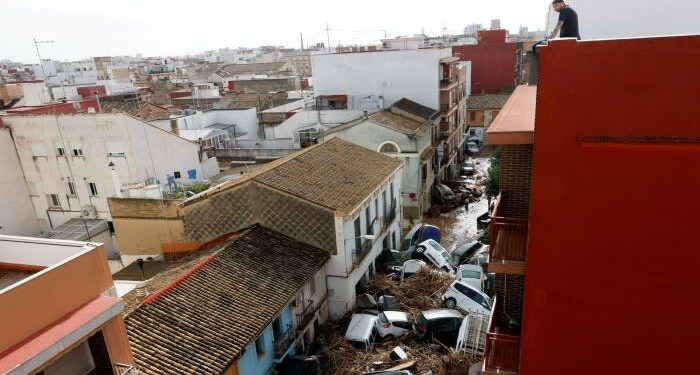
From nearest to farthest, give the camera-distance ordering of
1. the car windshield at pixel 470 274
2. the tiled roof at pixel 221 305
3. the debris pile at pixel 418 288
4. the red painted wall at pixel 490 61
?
the tiled roof at pixel 221 305, the debris pile at pixel 418 288, the car windshield at pixel 470 274, the red painted wall at pixel 490 61

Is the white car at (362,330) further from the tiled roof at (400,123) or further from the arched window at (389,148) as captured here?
the tiled roof at (400,123)

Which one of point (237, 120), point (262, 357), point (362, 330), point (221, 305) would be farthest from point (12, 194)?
point (362, 330)

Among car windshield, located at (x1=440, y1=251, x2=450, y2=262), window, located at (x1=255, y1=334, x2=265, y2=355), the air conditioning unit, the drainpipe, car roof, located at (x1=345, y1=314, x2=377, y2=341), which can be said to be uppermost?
the drainpipe

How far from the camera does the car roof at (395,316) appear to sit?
61.2 feet

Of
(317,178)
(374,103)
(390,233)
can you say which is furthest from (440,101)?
(317,178)

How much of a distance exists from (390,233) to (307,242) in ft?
26.0

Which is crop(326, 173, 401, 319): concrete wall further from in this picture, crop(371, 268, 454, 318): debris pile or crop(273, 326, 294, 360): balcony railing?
crop(273, 326, 294, 360): balcony railing

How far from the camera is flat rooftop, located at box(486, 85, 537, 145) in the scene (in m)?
8.66

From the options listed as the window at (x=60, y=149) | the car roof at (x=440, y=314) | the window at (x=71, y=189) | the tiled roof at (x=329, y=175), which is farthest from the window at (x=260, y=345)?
the window at (x=60, y=149)

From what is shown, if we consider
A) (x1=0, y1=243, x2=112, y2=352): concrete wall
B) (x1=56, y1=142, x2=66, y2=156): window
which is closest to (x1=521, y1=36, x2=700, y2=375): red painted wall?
(x1=0, y1=243, x2=112, y2=352): concrete wall

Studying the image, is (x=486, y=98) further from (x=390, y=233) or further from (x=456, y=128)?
(x=390, y=233)

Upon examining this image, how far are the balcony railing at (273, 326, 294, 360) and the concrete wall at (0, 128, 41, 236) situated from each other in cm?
2274

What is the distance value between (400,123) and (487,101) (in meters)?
25.7

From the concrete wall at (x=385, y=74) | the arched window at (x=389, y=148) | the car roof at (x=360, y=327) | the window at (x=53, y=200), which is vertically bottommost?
the car roof at (x=360, y=327)
